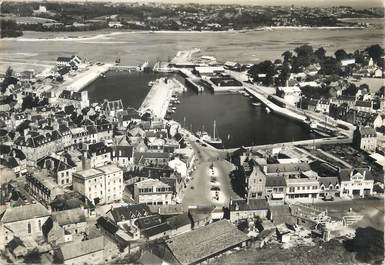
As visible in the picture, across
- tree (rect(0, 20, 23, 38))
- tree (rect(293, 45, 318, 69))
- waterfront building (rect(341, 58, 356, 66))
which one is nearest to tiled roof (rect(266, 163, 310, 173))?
tree (rect(293, 45, 318, 69))

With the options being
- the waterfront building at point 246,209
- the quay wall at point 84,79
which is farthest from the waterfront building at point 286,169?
the quay wall at point 84,79

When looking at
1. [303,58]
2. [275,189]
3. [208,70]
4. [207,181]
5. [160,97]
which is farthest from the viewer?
[208,70]

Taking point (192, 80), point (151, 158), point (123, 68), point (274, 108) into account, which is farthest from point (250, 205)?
point (123, 68)

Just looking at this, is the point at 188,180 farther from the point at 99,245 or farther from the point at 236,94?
the point at 236,94

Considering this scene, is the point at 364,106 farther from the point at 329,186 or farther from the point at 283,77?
the point at 329,186

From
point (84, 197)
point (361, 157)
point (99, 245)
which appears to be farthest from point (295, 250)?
point (361, 157)

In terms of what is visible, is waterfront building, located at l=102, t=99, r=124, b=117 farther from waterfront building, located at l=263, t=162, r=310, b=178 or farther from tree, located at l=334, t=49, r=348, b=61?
tree, located at l=334, t=49, r=348, b=61
